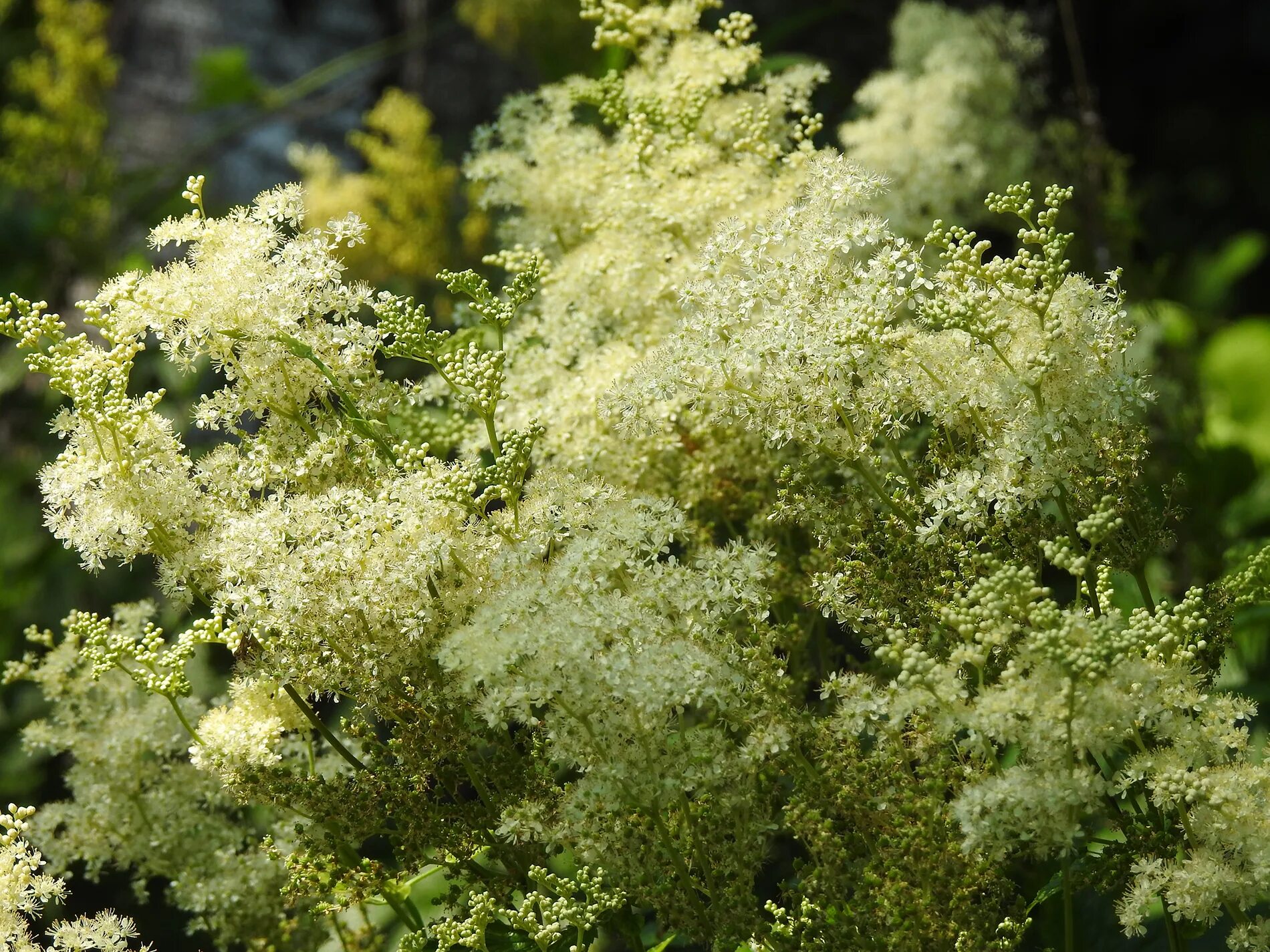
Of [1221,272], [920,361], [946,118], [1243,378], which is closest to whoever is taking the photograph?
[920,361]

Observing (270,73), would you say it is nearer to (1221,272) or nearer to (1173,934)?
(1221,272)

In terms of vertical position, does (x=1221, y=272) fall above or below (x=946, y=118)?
above

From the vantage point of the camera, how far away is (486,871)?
1.12 m

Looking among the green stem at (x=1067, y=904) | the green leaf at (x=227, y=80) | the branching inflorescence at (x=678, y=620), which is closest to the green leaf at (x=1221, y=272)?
the green leaf at (x=227, y=80)

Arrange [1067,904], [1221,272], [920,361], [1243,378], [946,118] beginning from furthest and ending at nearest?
[1221,272]
[1243,378]
[946,118]
[920,361]
[1067,904]

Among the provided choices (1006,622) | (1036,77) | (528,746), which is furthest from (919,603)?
(1036,77)

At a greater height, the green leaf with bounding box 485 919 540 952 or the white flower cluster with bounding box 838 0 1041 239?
the white flower cluster with bounding box 838 0 1041 239

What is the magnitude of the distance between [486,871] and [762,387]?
51 cm

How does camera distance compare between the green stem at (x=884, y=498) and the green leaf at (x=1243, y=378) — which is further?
the green leaf at (x=1243, y=378)

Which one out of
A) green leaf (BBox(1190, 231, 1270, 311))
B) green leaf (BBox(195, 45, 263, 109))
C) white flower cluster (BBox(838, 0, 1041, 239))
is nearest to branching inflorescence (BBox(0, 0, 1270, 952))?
white flower cluster (BBox(838, 0, 1041, 239))

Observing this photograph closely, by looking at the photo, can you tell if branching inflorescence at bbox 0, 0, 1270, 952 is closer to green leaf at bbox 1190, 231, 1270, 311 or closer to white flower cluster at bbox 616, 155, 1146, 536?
white flower cluster at bbox 616, 155, 1146, 536

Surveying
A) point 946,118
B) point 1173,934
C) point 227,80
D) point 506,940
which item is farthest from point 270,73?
point 1173,934

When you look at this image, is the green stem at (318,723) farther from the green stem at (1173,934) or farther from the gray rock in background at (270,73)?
the gray rock in background at (270,73)

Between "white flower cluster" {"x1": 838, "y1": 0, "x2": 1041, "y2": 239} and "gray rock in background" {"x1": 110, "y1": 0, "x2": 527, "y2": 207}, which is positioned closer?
"white flower cluster" {"x1": 838, "y1": 0, "x2": 1041, "y2": 239}
